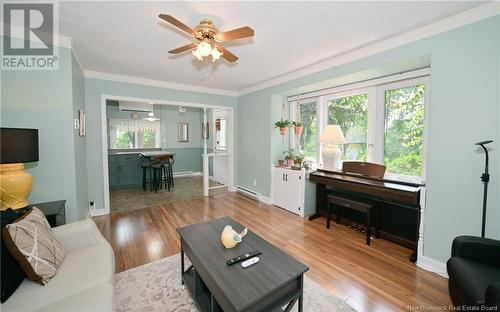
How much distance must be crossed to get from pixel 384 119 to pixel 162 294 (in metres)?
3.54

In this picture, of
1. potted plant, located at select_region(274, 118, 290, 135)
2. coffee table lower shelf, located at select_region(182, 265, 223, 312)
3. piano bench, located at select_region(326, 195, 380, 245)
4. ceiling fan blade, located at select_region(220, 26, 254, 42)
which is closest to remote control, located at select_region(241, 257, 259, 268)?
coffee table lower shelf, located at select_region(182, 265, 223, 312)

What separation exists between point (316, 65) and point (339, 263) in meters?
2.78

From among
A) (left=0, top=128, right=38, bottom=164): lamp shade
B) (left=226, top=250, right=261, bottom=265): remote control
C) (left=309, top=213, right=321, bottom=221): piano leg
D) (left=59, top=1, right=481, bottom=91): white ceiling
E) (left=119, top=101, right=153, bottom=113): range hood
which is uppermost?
(left=59, top=1, right=481, bottom=91): white ceiling

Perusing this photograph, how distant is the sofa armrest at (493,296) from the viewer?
3.51 feet

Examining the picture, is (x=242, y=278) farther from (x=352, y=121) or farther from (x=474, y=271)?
(x=352, y=121)

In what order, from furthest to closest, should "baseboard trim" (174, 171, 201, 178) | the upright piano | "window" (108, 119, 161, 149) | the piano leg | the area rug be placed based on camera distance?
"baseboard trim" (174, 171, 201, 178), "window" (108, 119, 161, 149), the piano leg, the upright piano, the area rug

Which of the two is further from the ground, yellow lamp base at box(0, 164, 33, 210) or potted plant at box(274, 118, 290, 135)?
potted plant at box(274, 118, 290, 135)

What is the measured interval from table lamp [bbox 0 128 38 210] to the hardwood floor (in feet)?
3.73

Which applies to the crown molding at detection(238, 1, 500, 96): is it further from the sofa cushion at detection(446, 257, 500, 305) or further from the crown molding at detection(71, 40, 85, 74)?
the crown molding at detection(71, 40, 85, 74)

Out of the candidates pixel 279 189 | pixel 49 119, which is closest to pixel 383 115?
pixel 279 189

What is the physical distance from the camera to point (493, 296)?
1.09 meters

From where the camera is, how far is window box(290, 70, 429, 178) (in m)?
2.76

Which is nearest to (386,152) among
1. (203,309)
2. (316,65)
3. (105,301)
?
(316,65)

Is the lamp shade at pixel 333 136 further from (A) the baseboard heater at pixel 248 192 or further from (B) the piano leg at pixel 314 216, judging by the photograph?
(A) the baseboard heater at pixel 248 192
